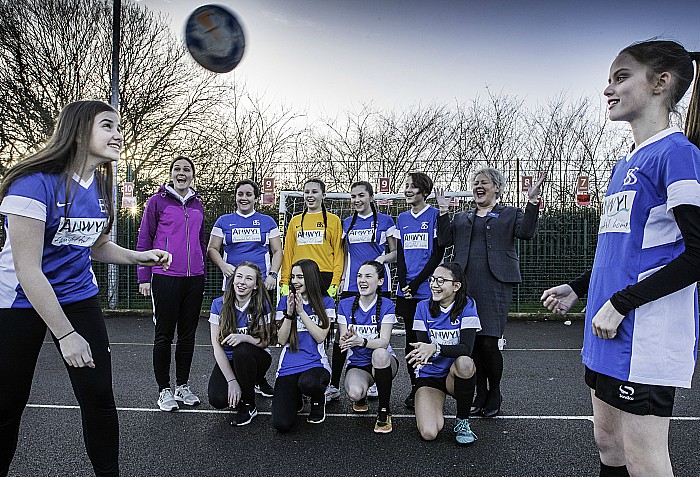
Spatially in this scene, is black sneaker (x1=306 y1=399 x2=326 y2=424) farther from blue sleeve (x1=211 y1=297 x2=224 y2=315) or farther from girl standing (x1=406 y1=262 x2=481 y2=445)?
blue sleeve (x1=211 y1=297 x2=224 y2=315)

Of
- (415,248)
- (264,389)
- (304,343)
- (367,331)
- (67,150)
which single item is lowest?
(264,389)

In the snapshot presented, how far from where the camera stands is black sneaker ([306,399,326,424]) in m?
4.23

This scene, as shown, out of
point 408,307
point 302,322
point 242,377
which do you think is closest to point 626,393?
point 302,322

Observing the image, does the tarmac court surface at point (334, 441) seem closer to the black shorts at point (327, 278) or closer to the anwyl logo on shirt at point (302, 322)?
the anwyl logo on shirt at point (302, 322)

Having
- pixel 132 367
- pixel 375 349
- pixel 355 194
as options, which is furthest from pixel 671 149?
pixel 132 367

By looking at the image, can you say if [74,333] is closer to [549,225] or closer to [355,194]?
[355,194]

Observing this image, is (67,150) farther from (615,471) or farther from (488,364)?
(488,364)

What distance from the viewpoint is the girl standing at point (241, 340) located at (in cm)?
432

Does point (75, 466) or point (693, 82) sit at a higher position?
point (693, 82)

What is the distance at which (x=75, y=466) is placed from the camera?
10.9 ft

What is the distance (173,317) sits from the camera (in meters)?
4.65

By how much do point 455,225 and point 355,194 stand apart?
4.19 ft

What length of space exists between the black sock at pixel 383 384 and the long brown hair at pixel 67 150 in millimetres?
2621

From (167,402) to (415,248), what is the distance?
8.58ft
